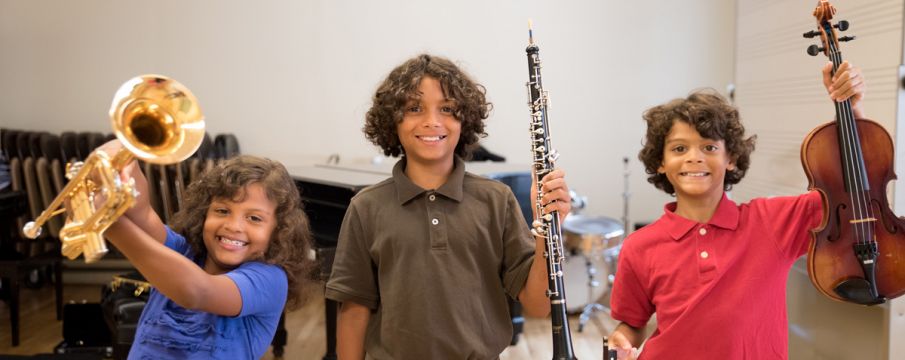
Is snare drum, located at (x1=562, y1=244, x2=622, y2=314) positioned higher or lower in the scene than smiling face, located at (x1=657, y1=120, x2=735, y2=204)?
lower

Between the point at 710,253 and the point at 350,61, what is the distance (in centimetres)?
439

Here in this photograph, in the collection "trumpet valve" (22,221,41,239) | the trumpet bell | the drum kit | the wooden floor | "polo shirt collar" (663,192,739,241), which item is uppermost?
the trumpet bell

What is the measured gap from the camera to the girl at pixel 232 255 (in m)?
1.78

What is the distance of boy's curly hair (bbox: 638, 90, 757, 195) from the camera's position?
1933 millimetres

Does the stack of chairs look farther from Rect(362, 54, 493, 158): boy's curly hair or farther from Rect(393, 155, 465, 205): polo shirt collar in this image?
Rect(393, 155, 465, 205): polo shirt collar

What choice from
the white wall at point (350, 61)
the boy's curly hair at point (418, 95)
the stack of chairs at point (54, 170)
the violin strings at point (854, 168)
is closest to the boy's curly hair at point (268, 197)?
the boy's curly hair at point (418, 95)

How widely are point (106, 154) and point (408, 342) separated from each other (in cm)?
85

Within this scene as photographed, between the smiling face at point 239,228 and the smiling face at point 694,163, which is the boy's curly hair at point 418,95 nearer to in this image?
the smiling face at point 239,228

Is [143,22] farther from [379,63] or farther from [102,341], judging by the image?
[102,341]

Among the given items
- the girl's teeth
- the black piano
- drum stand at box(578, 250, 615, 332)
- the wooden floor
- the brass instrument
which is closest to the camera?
the brass instrument

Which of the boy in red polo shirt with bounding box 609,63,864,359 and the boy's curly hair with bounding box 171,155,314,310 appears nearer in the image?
the boy in red polo shirt with bounding box 609,63,864,359

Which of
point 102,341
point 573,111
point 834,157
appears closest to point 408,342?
point 834,157

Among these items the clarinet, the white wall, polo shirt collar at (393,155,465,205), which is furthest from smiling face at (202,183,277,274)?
the white wall

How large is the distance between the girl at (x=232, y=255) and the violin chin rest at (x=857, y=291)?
1.37 metres
